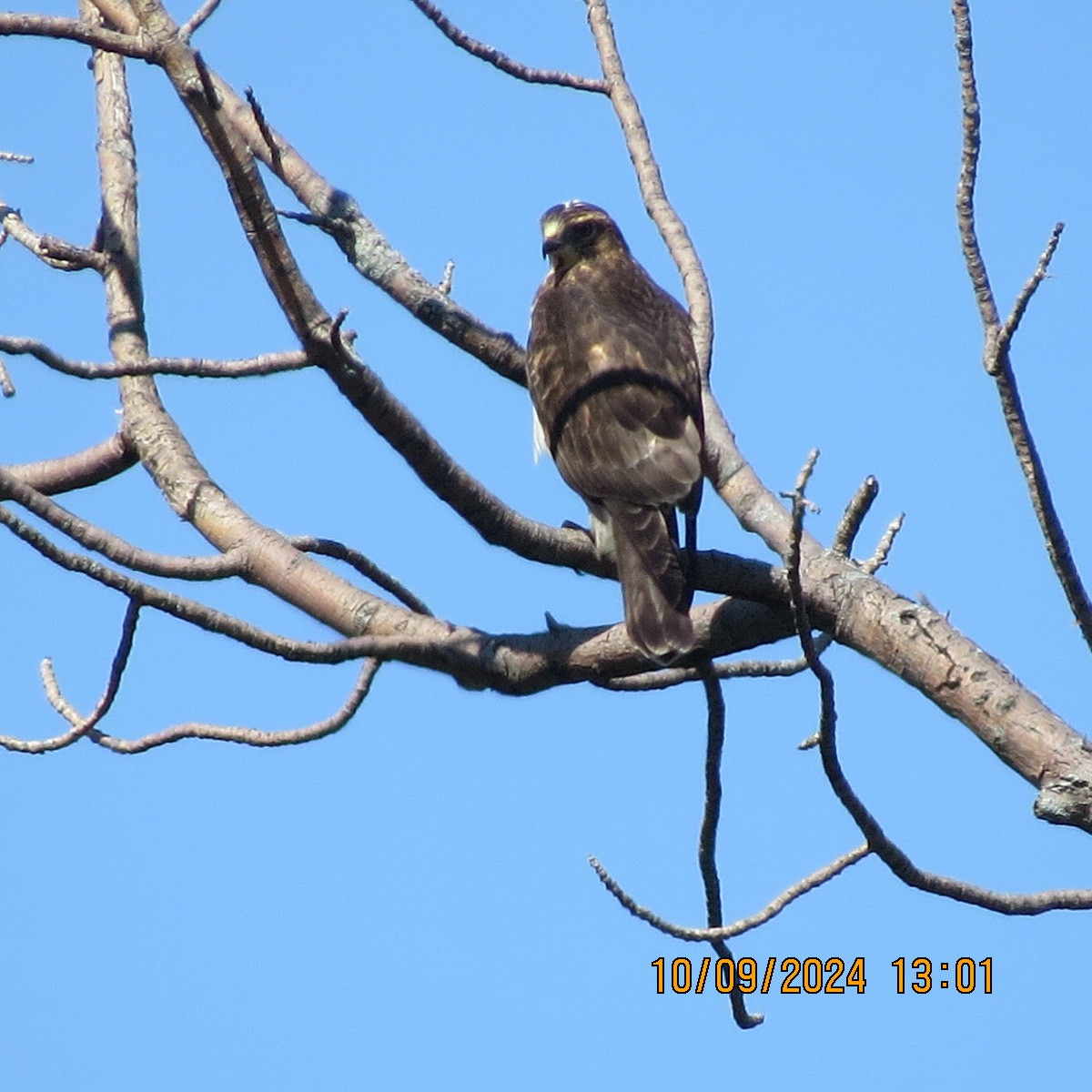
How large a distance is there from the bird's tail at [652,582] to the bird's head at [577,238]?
1.54 m

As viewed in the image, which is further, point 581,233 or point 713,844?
point 581,233

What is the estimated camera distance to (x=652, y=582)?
3.33 m

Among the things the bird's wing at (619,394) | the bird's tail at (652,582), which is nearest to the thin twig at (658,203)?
the bird's wing at (619,394)

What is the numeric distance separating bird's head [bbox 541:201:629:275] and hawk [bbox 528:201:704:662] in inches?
7.4

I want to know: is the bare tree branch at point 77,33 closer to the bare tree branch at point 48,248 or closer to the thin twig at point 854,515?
the bare tree branch at point 48,248

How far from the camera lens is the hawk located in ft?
12.3

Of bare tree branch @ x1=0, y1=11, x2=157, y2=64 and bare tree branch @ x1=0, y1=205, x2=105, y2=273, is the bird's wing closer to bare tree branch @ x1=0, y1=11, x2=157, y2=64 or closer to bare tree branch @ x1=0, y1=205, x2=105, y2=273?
bare tree branch @ x1=0, y1=205, x2=105, y2=273

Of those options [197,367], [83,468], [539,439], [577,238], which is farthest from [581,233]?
[197,367]

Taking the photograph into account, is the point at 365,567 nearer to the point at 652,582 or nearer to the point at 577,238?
the point at 652,582

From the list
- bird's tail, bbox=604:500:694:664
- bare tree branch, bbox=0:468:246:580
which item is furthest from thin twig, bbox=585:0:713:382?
bare tree branch, bbox=0:468:246:580

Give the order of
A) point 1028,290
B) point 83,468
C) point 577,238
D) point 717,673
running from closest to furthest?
point 1028,290 < point 717,673 < point 83,468 < point 577,238

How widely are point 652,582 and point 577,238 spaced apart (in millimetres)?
2262

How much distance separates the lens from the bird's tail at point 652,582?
298 cm

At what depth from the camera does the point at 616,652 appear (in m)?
3.02
